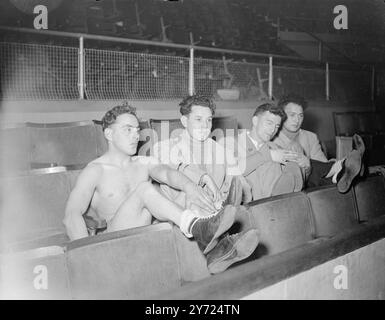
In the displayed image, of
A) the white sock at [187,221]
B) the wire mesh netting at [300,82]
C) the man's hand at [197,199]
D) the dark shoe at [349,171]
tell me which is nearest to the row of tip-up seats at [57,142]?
the man's hand at [197,199]

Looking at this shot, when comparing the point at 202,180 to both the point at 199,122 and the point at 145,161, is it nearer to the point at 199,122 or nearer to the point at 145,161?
the point at 145,161

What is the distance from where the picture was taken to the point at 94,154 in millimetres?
2982

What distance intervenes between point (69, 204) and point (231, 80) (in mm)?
3572

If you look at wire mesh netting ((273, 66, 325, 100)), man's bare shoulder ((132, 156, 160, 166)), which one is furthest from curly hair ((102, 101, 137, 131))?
wire mesh netting ((273, 66, 325, 100))

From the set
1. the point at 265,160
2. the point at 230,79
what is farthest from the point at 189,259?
the point at 230,79

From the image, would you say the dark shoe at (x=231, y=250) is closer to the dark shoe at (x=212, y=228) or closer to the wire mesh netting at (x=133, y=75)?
the dark shoe at (x=212, y=228)

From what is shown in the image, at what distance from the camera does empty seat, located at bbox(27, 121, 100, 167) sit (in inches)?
109

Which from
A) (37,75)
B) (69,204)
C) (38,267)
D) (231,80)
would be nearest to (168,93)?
(231,80)

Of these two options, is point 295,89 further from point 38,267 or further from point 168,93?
point 38,267

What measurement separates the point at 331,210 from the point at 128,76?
257 cm

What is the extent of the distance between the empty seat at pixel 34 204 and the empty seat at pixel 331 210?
4.23 ft

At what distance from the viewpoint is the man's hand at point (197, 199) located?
1.70 m

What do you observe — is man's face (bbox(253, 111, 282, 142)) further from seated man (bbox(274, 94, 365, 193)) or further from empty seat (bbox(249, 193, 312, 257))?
empty seat (bbox(249, 193, 312, 257))

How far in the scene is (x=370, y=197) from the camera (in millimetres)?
2260
